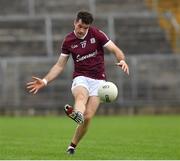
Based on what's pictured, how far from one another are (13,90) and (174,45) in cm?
723

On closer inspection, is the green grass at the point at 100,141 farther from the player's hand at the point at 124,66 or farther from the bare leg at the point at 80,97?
the player's hand at the point at 124,66

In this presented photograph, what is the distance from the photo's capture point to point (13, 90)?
100 ft

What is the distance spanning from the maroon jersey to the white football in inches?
15.6

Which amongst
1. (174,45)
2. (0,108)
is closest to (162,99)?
(174,45)

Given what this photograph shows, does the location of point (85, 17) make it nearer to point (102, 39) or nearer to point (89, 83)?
point (102, 39)

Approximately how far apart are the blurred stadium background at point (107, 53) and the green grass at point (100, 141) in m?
4.89

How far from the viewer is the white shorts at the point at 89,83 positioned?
13451mm

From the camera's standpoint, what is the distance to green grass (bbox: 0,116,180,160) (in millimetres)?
13102

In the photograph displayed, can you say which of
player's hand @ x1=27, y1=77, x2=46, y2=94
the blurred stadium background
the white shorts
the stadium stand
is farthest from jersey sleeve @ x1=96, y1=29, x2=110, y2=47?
the stadium stand

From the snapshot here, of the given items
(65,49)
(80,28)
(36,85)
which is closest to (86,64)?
(65,49)

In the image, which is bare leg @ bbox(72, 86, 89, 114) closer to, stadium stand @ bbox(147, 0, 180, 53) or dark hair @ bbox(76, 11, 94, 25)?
dark hair @ bbox(76, 11, 94, 25)

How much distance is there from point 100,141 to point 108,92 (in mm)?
4092

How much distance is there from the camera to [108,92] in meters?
13.1

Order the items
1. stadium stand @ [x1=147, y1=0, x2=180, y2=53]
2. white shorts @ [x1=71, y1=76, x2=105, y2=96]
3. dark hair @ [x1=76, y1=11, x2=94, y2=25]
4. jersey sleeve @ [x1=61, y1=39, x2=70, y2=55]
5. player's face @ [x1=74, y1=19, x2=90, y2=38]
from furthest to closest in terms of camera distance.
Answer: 1. stadium stand @ [x1=147, y1=0, x2=180, y2=53]
2. jersey sleeve @ [x1=61, y1=39, x2=70, y2=55]
3. white shorts @ [x1=71, y1=76, x2=105, y2=96]
4. player's face @ [x1=74, y1=19, x2=90, y2=38]
5. dark hair @ [x1=76, y1=11, x2=94, y2=25]
